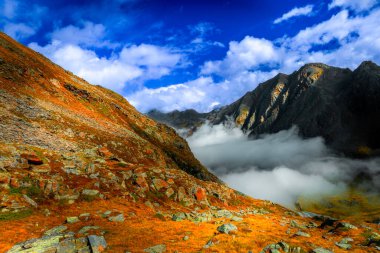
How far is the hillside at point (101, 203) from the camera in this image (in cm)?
3152

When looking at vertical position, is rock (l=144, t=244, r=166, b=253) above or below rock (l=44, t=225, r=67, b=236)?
below

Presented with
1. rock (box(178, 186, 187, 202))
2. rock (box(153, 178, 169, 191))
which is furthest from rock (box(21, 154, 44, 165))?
rock (box(178, 186, 187, 202))

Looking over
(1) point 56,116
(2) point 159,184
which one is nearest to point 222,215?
(2) point 159,184

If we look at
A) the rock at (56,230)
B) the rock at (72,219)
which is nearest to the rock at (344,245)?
the rock at (72,219)

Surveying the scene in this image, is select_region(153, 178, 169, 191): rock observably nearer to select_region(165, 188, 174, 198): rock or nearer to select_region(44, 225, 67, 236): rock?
select_region(165, 188, 174, 198): rock

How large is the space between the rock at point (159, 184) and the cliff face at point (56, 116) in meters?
19.5

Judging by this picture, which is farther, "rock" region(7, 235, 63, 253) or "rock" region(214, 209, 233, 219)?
"rock" region(214, 209, 233, 219)

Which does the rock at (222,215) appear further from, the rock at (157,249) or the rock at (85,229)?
the rock at (85,229)

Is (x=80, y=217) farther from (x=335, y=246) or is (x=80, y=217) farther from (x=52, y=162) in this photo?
(x=335, y=246)

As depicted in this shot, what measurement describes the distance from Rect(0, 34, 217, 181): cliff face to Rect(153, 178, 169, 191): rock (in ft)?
64.1

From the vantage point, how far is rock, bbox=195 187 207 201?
58.1 metres

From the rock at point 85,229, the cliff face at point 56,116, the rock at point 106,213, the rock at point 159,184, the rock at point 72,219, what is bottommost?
the rock at point 85,229

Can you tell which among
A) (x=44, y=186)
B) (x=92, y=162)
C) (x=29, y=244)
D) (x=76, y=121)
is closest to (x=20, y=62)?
(x=76, y=121)

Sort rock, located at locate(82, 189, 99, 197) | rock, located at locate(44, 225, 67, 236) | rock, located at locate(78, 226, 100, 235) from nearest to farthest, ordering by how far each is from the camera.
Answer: rock, located at locate(44, 225, 67, 236) → rock, located at locate(78, 226, 100, 235) → rock, located at locate(82, 189, 99, 197)
